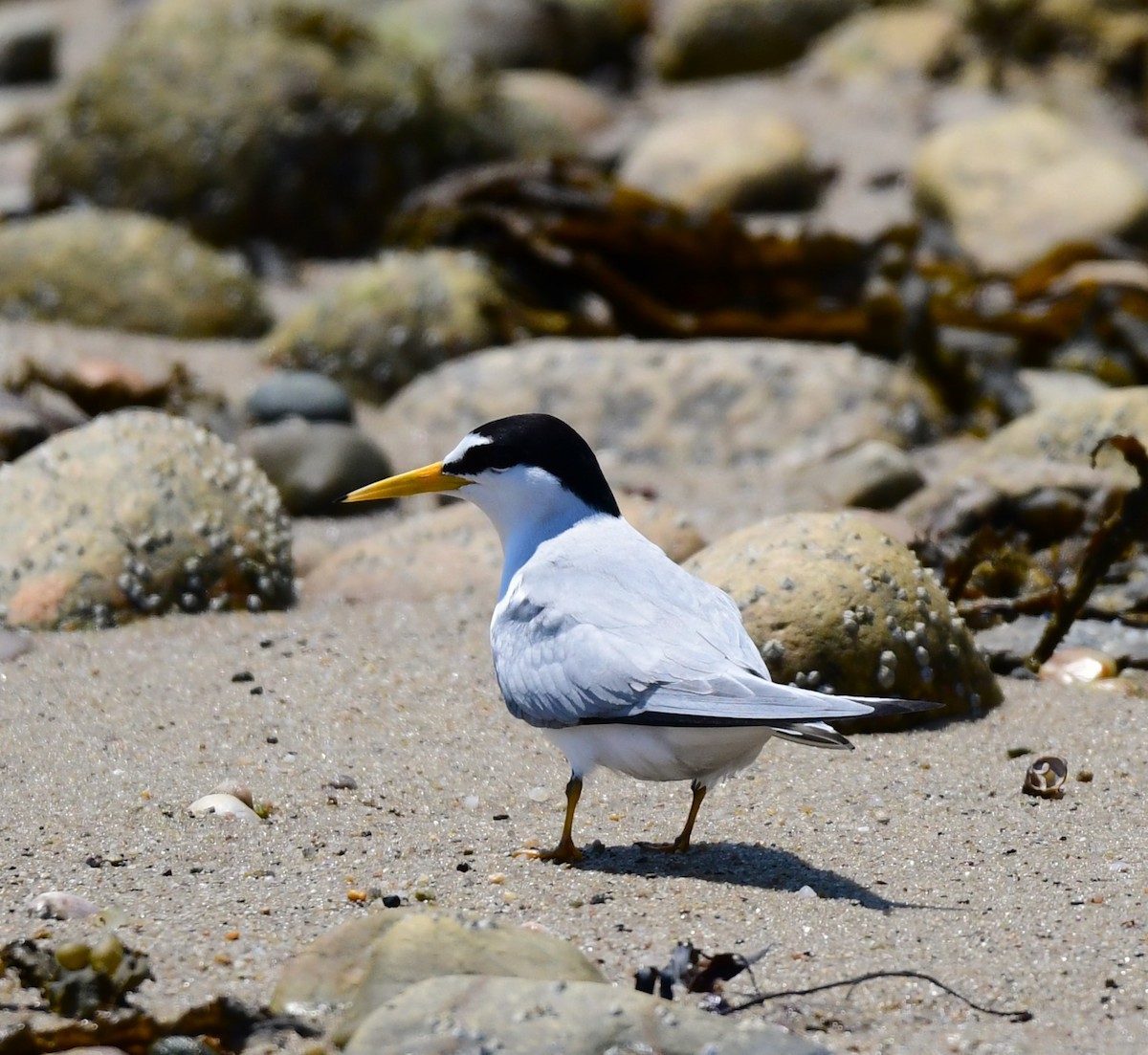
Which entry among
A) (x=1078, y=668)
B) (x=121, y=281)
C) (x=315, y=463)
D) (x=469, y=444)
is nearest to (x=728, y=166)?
(x=121, y=281)

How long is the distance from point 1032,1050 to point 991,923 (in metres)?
0.54

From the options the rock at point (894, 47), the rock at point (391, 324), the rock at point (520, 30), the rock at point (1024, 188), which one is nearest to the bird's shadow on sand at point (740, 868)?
the rock at point (391, 324)

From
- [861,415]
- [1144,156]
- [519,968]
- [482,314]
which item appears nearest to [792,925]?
[519,968]

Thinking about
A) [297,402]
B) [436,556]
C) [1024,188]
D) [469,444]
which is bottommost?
[297,402]

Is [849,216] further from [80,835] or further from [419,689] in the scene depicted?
[80,835]

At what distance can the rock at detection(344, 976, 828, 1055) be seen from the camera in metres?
2.53

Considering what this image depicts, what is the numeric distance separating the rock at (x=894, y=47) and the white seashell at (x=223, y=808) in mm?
11151

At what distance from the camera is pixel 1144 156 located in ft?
39.4

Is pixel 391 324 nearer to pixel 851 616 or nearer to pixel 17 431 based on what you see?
pixel 17 431

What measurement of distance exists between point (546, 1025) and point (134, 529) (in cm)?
334

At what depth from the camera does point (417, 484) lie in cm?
425

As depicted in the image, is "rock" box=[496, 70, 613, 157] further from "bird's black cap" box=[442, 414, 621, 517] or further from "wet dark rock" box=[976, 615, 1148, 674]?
"bird's black cap" box=[442, 414, 621, 517]

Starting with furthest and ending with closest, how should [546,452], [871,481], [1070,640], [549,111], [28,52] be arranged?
1. [28,52]
2. [549,111]
3. [871,481]
4. [1070,640]
5. [546,452]

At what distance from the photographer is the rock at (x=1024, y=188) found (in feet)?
32.6
